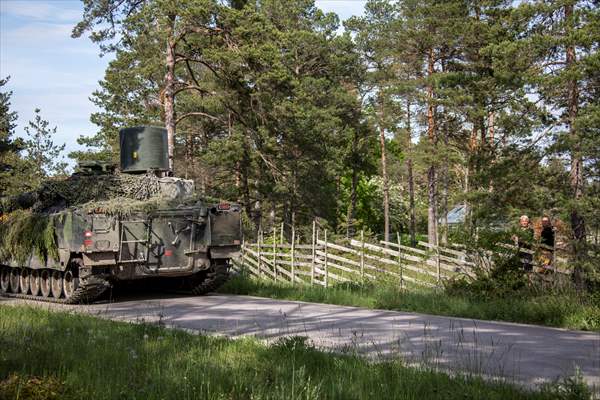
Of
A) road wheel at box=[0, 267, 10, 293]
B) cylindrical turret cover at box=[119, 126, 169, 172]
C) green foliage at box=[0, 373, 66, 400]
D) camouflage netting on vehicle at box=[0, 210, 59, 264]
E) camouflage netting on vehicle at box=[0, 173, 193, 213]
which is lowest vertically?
road wheel at box=[0, 267, 10, 293]

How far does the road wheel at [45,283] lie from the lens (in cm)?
1666

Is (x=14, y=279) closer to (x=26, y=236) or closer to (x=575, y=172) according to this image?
(x=26, y=236)

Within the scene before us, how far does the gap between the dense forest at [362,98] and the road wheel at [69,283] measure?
5058 mm

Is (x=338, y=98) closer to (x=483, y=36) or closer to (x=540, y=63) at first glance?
(x=483, y=36)

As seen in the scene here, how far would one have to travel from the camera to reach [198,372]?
21.3ft

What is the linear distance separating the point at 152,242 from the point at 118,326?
6.22 meters

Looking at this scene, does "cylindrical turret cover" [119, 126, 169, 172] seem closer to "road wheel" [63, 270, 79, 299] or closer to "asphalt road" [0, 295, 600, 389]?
"road wheel" [63, 270, 79, 299]

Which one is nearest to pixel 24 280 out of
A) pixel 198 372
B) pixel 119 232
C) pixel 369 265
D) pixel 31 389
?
pixel 119 232

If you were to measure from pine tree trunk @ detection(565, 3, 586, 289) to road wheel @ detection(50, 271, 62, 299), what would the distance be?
424 inches

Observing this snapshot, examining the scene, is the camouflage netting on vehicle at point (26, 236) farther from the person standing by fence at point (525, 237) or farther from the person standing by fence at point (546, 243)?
the person standing by fence at point (546, 243)

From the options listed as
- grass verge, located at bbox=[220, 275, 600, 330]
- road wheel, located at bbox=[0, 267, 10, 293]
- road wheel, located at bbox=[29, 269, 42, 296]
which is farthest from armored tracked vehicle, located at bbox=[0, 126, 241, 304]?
grass verge, located at bbox=[220, 275, 600, 330]

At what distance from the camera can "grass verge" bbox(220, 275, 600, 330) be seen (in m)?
11.1

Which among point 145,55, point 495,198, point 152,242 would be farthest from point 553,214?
point 145,55

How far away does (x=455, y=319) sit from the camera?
11.7m
